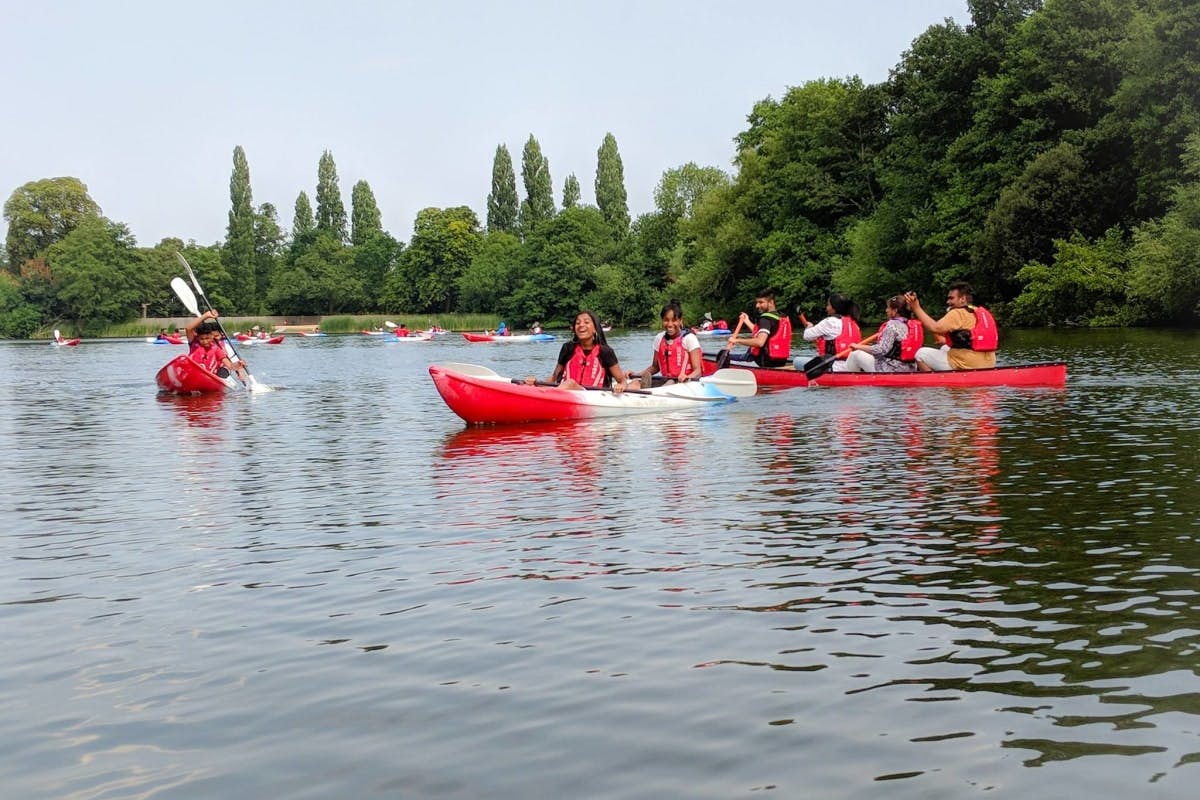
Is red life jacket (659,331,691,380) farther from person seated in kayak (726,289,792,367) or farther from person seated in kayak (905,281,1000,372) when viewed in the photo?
person seated in kayak (905,281,1000,372)

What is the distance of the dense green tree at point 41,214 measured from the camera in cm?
12344

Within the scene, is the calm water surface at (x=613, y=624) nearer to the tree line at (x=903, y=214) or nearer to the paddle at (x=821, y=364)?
A: the paddle at (x=821, y=364)

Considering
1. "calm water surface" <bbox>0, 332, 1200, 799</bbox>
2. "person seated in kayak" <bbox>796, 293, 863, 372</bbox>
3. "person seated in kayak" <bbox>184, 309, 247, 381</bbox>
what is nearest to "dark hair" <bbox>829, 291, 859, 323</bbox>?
"person seated in kayak" <bbox>796, 293, 863, 372</bbox>

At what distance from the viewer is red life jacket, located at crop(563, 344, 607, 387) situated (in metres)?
18.2

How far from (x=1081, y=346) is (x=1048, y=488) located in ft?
88.5

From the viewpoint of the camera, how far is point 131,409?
23375 millimetres

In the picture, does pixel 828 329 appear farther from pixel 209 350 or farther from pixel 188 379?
pixel 188 379

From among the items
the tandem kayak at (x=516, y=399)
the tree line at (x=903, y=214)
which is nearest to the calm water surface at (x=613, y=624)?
the tandem kayak at (x=516, y=399)

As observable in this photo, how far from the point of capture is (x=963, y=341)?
2223 cm

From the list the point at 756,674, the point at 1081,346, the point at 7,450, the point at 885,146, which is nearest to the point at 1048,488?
the point at 756,674

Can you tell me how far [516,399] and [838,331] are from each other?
8.32 m

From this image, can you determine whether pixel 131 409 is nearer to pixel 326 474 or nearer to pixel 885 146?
pixel 326 474

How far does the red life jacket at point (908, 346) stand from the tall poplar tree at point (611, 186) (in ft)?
336

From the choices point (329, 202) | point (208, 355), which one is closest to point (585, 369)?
point (208, 355)
